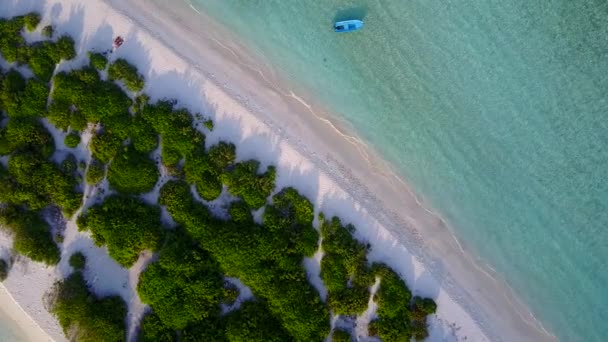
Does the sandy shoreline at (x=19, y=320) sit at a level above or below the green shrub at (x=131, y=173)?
below

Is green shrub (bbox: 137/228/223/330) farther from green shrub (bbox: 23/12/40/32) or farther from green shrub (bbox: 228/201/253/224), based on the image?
green shrub (bbox: 23/12/40/32)

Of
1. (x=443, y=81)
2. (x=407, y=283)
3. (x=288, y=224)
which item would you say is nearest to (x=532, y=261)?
(x=407, y=283)

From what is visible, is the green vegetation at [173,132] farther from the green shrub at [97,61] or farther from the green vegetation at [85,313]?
the green vegetation at [85,313]

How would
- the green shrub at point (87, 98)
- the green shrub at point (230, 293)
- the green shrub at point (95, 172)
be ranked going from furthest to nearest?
the green shrub at point (87, 98) < the green shrub at point (95, 172) < the green shrub at point (230, 293)

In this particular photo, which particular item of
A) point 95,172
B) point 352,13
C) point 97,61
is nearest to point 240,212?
point 95,172

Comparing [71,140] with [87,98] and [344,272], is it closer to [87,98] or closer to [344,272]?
[87,98]

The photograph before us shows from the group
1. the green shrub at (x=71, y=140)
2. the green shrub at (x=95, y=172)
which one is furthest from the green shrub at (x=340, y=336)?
the green shrub at (x=71, y=140)
